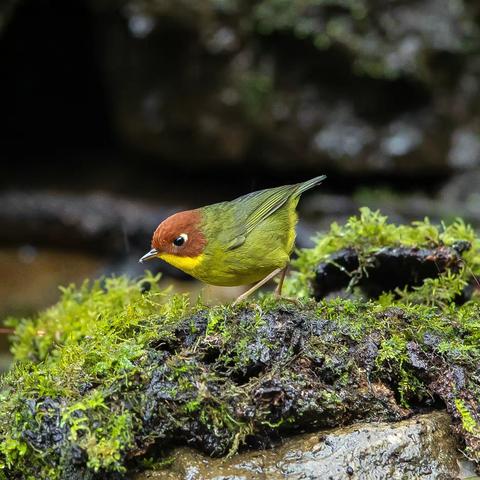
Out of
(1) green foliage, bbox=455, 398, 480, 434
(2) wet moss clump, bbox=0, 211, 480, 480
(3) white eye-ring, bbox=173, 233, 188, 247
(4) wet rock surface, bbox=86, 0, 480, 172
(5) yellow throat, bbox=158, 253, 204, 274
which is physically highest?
(4) wet rock surface, bbox=86, 0, 480, 172

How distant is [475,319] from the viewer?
3359 mm

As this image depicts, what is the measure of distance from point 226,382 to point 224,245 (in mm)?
1155

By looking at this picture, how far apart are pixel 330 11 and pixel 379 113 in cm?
161

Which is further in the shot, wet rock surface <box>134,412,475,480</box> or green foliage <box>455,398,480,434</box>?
green foliage <box>455,398,480,434</box>

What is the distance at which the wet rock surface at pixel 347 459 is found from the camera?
2605 millimetres

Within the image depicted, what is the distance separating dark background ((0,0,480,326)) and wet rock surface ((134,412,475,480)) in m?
6.26

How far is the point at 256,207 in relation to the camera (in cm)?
411

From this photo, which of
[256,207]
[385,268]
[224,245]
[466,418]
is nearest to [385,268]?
[385,268]

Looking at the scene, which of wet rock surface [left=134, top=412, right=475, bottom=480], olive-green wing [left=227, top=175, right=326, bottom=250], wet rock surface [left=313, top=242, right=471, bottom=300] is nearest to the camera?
wet rock surface [left=134, top=412, right=475, bottom=480]

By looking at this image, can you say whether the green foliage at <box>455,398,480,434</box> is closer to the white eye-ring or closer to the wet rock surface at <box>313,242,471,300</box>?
the wet rock surface at <box>313,242,471,300</box>

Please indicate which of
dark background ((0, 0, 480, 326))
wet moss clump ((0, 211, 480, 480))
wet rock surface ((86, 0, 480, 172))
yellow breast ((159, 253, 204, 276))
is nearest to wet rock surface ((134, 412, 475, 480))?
wet moss clump ((0, 211, 480, 480))

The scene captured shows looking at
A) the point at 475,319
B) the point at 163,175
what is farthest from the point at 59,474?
the point at 163,175

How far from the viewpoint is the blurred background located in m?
9.16

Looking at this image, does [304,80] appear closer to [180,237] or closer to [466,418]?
[180,237]
